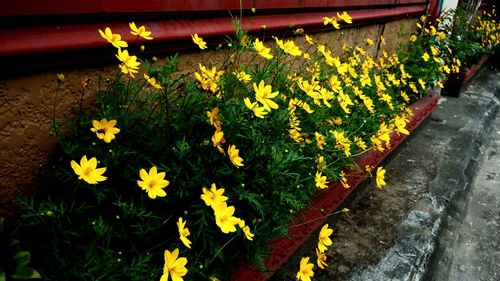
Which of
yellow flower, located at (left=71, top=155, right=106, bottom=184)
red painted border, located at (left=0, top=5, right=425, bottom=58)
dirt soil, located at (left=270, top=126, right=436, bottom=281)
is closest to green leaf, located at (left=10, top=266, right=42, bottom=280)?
yellow flower, located at (left=71, top=155, right=106, bottom=184)

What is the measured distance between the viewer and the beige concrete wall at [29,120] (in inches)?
52.8

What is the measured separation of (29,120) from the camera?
141 centimetres

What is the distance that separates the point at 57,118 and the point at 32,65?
235 millimetres

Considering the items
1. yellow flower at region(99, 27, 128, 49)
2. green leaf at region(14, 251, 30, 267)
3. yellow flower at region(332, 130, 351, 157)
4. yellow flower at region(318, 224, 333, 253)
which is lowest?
yellow flower at region(318, 224, 333, 253)

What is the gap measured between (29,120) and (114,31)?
48cm

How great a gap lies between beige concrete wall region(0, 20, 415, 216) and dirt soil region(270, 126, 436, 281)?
3.92 ft

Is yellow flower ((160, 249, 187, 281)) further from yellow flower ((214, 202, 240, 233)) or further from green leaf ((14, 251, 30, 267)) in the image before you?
green leaf ((14, 251, 30, 267))

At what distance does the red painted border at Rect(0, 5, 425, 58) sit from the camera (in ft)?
4.18

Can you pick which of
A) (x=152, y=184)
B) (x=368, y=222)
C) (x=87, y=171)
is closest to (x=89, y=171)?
(x=87, y=171)

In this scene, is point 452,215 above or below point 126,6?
below

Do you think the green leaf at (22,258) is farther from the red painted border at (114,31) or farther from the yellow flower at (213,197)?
the red painted border at (114,31)

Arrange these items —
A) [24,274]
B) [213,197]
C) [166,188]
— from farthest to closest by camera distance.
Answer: [166,188] → [213,197] → [24,274]

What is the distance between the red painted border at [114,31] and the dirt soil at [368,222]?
4.09ft

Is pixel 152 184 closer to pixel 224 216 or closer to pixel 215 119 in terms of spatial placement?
pixel 224 216
